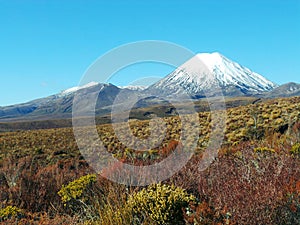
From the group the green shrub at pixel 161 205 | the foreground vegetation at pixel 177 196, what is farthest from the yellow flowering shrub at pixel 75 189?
the green shrub at pixel 161 205

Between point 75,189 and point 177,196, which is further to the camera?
point 75,189

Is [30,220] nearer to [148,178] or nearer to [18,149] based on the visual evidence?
[148,178]

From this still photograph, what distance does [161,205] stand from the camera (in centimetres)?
434

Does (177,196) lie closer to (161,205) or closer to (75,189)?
(161,205)

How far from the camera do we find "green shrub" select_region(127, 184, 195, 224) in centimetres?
Answer: 431

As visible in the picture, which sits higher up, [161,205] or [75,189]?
[161,205]

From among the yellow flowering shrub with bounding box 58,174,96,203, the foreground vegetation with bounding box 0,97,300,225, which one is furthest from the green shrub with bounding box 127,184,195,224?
the yellow flowering shrub with bounding box 58,174,96,203

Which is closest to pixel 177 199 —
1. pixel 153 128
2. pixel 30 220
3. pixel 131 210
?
pixel 131 210

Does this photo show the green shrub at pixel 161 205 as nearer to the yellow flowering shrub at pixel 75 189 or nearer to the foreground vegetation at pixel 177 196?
the foreground vegetation at pixel 177 196

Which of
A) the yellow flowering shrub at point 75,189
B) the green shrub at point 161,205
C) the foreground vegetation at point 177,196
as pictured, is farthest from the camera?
the yellow flowering shrub at point 75,189

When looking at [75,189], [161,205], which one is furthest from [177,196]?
[75,189]

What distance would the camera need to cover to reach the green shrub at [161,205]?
4309 mm

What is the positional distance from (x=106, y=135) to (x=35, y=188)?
17114 millimetres

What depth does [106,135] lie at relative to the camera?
24.2 metres
